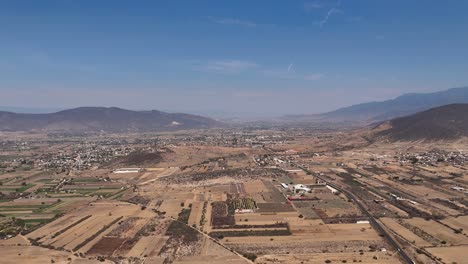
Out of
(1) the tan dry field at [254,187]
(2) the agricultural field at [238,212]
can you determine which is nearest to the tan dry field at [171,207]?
(2) the agricultural field at [238,212]

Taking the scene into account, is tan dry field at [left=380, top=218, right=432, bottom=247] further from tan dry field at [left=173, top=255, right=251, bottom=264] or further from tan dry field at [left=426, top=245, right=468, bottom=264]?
tan dry field at [left=173, top=255, right=251, bottom=264]

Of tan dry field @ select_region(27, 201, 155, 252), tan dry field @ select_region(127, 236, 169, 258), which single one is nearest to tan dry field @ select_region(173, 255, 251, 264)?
tan dry field @ select_region(127, 236, 169, 258)

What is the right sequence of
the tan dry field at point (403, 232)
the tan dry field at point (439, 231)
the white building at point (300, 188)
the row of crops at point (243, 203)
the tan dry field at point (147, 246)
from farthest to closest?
A: 1. the white building at point (300, 188)
2. the row of crops at point (243, 203)
3. the tan dry field at point (439, 231)
4. the tan dry field at point (403, 232)
5. the tan dry field at point (147, 246)

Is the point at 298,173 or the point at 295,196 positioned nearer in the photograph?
the point at 295,196

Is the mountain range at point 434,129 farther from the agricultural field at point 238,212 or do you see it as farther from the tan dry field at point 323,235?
the tan dry field at point 323,235

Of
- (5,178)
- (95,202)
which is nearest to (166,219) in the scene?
(95,202)

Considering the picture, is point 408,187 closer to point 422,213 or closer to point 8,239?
point 422,213
